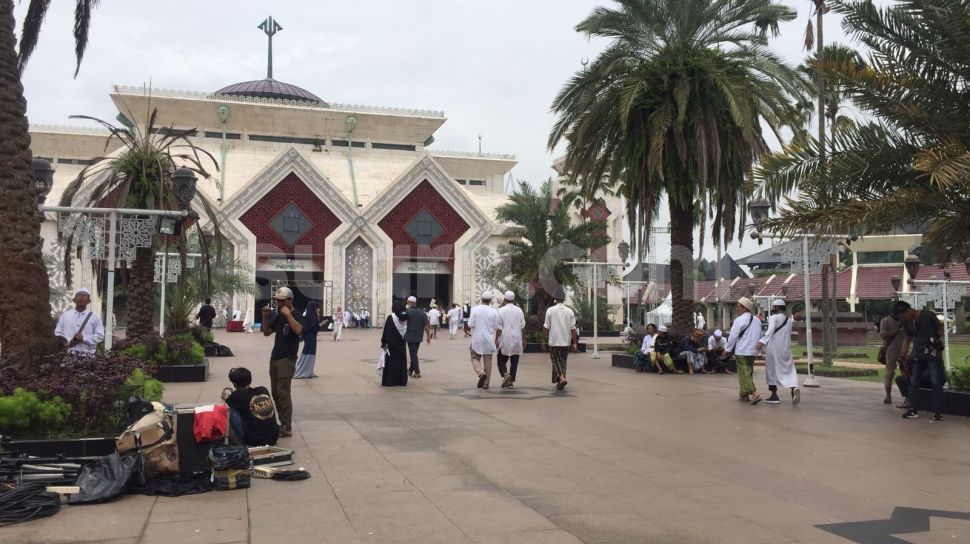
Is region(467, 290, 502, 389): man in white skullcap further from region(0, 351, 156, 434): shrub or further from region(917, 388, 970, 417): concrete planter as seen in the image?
region(0, 351, 156, 434): shrub

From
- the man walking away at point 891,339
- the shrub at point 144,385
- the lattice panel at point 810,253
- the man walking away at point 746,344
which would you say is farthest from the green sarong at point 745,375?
the shrub at point 144,385

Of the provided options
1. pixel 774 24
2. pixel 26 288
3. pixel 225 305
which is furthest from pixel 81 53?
pixel 225 305

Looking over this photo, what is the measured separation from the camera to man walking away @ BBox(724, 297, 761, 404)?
11.4 metres

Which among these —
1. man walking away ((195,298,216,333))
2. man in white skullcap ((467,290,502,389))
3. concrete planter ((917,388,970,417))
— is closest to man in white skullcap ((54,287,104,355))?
man in white skullcap ((467,290,502,389))

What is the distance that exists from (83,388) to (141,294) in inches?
376

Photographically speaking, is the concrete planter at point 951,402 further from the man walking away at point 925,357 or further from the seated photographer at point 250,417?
the seated photographer at point 250,417

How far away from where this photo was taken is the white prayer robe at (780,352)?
1134cm

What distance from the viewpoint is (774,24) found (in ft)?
56.9

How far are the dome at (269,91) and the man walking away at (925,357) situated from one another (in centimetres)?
4902

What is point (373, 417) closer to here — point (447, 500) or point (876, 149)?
point (447, 500)

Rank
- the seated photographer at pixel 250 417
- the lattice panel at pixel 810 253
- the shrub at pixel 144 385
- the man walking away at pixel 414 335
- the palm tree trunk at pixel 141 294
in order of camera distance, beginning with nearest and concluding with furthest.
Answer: the seated photographer at pixel 250 417 → the shrub at pixel 144 385 → the man walking away at pixel 414 335 → the lattice panel at pixel 810 253 → the palm tree trunk at pixel 141 294

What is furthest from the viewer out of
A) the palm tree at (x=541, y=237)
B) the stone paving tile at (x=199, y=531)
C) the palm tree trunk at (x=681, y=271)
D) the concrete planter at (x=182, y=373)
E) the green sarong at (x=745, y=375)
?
the palm tree at (x=541, y=237)

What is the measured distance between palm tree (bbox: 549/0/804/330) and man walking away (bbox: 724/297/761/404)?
17.5ft

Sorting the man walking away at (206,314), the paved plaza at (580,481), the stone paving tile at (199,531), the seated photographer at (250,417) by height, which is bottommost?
the stone paving tile at (199,531)
